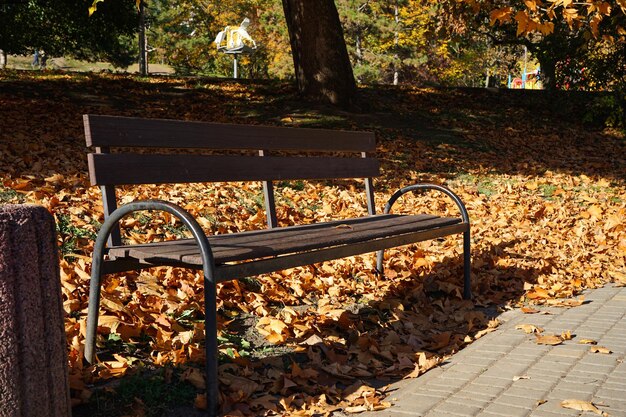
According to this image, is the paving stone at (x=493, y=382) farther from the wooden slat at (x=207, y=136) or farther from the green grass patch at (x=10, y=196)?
the green grass patch at (x=10, y=196)

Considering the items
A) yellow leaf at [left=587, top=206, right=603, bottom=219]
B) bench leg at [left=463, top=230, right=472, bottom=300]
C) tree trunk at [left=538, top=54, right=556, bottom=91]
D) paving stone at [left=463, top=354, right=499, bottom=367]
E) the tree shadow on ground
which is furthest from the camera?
tree trunk at [left=538, top=54, right=556, bottom=91]

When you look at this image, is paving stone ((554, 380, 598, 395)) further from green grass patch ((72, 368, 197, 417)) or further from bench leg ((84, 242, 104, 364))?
bench leg ((84, 242, 104, 364))

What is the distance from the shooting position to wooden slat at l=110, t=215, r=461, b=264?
3.28m

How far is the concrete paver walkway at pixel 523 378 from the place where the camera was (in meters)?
3.21

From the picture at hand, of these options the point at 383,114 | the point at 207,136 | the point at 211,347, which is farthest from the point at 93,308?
the point at 383,114

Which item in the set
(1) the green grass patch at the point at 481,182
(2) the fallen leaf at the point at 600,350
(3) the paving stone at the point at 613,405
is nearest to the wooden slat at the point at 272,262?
(2) the fallen leaf at the point at 600,350

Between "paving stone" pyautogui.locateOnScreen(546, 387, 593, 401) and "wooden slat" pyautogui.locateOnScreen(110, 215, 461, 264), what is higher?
"wooden slat" pyautogui.locateOnScreen(110, 215, 461, 264)

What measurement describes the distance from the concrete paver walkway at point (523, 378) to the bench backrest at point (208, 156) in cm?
166

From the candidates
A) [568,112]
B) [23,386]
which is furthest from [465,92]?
[23,386]

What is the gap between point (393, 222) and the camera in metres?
5.02

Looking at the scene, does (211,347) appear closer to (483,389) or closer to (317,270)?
(483,389)

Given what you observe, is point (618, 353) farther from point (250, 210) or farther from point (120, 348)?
Result: point (250, 210)

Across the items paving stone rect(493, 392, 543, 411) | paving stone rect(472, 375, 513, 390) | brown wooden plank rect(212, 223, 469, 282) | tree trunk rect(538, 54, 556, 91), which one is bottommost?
paving stone rect(472, 375, 513, 390)

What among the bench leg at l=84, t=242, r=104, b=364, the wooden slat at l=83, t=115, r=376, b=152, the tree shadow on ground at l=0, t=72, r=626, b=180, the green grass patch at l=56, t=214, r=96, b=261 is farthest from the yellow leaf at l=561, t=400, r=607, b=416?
the tree shadow on ground at l=0, t=72, r=626, b=180
